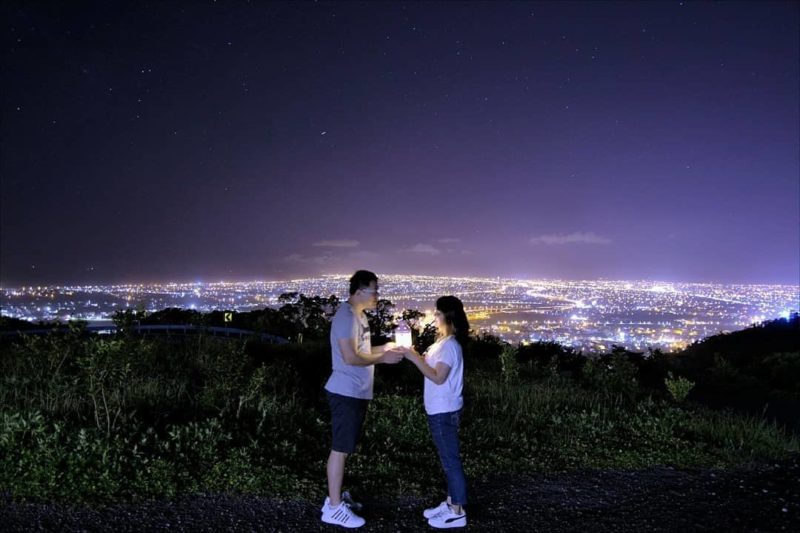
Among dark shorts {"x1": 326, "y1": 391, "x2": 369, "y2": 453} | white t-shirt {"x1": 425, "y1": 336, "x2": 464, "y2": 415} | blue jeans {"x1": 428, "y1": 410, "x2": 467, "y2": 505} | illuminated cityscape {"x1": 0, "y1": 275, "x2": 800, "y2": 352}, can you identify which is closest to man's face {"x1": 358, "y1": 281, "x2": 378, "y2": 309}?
white t-shirt {"x1": 425, "y1": 336, "x2": 464, "y2": 415}

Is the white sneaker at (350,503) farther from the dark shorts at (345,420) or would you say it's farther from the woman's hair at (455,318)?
the woman's hair at (455,318)

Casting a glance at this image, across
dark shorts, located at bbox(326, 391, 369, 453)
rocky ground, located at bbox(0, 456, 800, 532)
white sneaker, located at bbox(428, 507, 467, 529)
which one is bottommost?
rocky ground, located at bbox(0, 456, 800, 532)

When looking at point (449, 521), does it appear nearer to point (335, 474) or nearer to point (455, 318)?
point (335, 474)

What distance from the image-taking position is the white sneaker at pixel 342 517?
4332mm

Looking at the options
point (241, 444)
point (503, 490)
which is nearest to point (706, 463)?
point (503, 490)

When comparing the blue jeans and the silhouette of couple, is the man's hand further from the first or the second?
the blue jeans

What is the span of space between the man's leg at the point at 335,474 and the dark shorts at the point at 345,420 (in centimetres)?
6

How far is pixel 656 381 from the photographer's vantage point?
13367 millimetres

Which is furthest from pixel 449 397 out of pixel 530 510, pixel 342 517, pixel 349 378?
pixel 530 510

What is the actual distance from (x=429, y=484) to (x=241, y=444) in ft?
6.95

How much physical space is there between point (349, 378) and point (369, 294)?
0.69 meters

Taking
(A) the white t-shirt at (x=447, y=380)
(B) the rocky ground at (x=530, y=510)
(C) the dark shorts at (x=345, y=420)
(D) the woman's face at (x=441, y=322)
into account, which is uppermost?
(D) the woman's face at (x=441, y=322)

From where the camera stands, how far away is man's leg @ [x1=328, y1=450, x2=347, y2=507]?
429 cm

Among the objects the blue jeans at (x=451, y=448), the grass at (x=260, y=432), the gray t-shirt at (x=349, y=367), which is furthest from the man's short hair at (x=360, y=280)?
the grass at (x=260, y=432)
